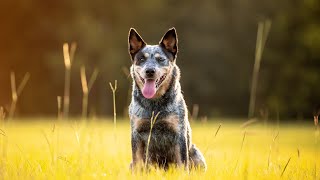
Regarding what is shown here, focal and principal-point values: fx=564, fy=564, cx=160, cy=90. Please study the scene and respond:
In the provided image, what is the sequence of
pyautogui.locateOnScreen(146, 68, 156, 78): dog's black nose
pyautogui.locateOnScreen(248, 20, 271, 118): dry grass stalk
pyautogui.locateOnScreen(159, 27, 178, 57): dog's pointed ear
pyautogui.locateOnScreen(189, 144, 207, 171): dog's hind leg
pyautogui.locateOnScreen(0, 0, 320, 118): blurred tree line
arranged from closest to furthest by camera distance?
pyautogui.locateOnScreen(248, 20, 271, 118): dry grass stalk → pyautogui.locateOnScreen(146, 68, 156, 78): dog's black nose → pyautogui.locateOnScreen(189, 144, 207, 171): dog's hind leg → pyautogui.locateOnScreen(159, 27, 178, 57): dog's pointed ear → pyautogui.locateOnScreen(0, 0, 320, 118): blurred tree line

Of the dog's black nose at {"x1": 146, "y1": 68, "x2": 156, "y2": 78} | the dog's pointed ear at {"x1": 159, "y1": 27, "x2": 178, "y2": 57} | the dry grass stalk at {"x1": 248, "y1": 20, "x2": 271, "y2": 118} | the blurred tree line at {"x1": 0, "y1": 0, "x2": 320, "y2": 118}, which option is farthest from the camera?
the blurred tree line at {"x1": 0, "y1": 0, "x2": 320, "y2": 118}

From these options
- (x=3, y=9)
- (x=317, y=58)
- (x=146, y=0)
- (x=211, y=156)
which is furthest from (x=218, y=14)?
(x=211, y=156)

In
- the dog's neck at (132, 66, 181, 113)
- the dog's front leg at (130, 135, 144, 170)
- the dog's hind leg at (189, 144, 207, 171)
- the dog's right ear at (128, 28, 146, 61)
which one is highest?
the dog's right ear at (128, 28, 146, 61)

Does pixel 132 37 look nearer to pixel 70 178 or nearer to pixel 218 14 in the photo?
pixel 70 178

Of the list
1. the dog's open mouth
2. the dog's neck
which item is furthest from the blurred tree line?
the dog's open mouth

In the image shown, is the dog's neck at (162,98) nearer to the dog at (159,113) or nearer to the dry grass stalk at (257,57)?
the dog at (159,113)

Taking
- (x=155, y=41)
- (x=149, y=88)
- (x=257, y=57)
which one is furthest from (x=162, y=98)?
(x=155, y=41)

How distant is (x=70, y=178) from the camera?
5418 mm

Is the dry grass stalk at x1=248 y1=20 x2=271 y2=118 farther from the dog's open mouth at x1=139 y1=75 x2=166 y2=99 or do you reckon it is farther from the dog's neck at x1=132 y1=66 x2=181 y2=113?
the dog's open mouth at x1=139 y1=75 x2=166 y2=99

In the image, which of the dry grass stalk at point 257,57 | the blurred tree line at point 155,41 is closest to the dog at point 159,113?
the dry grass stalk at point 257,57

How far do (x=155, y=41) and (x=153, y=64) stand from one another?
86.9ft

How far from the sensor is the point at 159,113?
21.3 feet

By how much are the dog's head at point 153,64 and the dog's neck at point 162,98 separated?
5cm

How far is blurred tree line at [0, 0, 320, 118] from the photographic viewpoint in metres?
33.1
